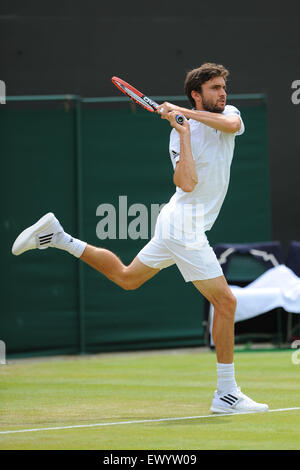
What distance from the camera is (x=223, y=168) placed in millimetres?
6977

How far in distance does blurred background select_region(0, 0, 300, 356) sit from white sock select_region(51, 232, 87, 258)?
384 cm

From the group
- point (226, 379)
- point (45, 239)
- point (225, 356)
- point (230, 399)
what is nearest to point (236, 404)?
point (230, 399)

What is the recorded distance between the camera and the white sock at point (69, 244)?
295 inches

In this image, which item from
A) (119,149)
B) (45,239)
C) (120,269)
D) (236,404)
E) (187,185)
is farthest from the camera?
(119,149)

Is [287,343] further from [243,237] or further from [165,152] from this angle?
[165,152]

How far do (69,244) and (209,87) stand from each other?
152cm

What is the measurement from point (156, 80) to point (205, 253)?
680cm

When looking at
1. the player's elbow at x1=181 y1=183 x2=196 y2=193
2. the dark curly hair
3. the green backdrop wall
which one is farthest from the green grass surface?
the dark curly hair

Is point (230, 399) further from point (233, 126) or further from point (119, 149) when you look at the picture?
point (119, 149)

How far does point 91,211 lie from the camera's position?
1175 centimetres

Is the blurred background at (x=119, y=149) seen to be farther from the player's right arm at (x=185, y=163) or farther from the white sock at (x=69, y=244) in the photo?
the player's right arm at (x=185, y=163)

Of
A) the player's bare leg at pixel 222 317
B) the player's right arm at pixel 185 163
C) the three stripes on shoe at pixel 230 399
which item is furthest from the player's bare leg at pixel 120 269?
the three stripes on shoe at pixel 230 399

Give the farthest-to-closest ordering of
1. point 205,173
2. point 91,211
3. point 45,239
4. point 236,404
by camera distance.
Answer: point 91,211 < point 45,239 < point 205,173 < point 236,404
